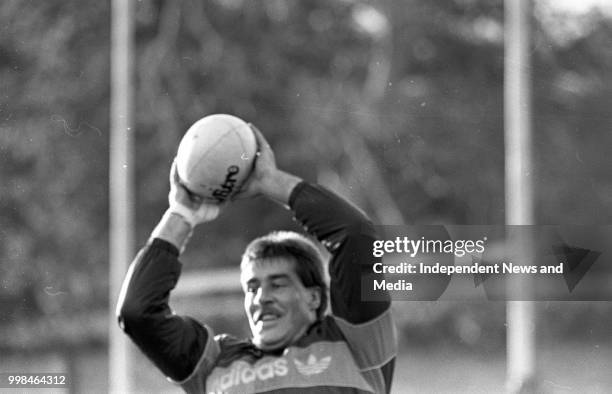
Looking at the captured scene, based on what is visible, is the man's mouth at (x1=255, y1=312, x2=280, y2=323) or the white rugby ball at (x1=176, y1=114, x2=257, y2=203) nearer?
the white rugby ball at (x1=176, y1=114, x2=257, y2=203)

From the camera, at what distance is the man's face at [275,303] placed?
9.65 feet

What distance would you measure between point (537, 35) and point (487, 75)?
56.3 inches

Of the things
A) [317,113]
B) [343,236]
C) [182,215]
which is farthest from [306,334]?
[317,113]

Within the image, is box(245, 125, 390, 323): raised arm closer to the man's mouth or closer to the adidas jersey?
the adidas jersey

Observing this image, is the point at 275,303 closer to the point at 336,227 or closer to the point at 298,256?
the point at 298,256

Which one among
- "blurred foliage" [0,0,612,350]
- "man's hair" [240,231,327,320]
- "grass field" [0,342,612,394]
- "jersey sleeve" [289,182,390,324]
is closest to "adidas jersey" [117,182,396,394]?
"jersey sleeve" [289,182,390,324]

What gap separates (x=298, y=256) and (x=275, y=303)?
5.6 inches

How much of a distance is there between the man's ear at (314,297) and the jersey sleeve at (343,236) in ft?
0.59

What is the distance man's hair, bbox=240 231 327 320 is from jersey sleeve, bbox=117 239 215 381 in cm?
22

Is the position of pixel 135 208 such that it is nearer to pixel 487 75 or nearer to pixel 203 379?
pixel 487 75

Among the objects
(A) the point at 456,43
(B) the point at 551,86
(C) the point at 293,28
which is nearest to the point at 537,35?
(B) the point at 551,86

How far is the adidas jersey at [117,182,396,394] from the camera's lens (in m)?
2.80

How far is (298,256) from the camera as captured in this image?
300 cm

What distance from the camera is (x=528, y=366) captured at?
743cm
